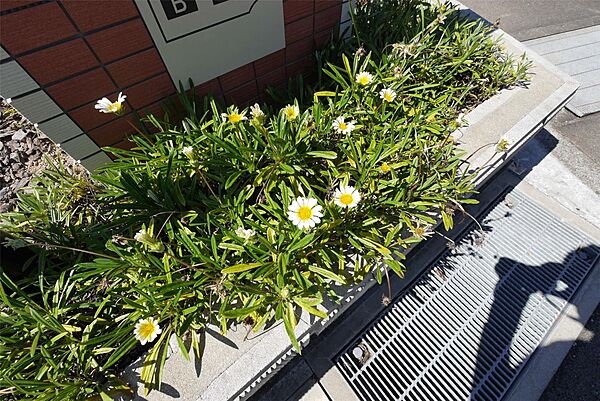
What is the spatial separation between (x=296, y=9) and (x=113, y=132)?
4.45 feet

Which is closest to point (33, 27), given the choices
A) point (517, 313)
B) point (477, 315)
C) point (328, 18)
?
point (328, 18)

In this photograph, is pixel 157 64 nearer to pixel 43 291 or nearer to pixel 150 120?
pixel 150 120

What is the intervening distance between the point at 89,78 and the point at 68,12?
0.99 feet

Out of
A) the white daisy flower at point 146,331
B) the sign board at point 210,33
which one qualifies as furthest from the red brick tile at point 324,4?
the white daisy flower at point 146,331

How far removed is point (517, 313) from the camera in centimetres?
200

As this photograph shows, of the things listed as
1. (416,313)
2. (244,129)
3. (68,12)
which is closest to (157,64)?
(68,12)

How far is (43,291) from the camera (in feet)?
4.58

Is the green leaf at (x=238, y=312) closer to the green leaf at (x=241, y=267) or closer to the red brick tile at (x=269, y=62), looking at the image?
the green leaf at (x=241, y=267)

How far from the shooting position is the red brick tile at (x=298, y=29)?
2021mm

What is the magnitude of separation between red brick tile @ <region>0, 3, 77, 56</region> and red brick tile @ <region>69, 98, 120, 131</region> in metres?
0.34

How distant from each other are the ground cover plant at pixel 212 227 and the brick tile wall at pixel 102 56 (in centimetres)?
14

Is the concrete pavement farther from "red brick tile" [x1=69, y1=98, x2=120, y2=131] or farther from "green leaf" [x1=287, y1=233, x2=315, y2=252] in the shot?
"red brick tile" [x1=69, y1=98, x2=120, y2=131]

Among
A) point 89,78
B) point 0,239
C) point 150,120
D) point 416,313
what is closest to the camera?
point 0,239

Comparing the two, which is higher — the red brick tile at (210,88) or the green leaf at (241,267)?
the red brick tile at (210,88)
